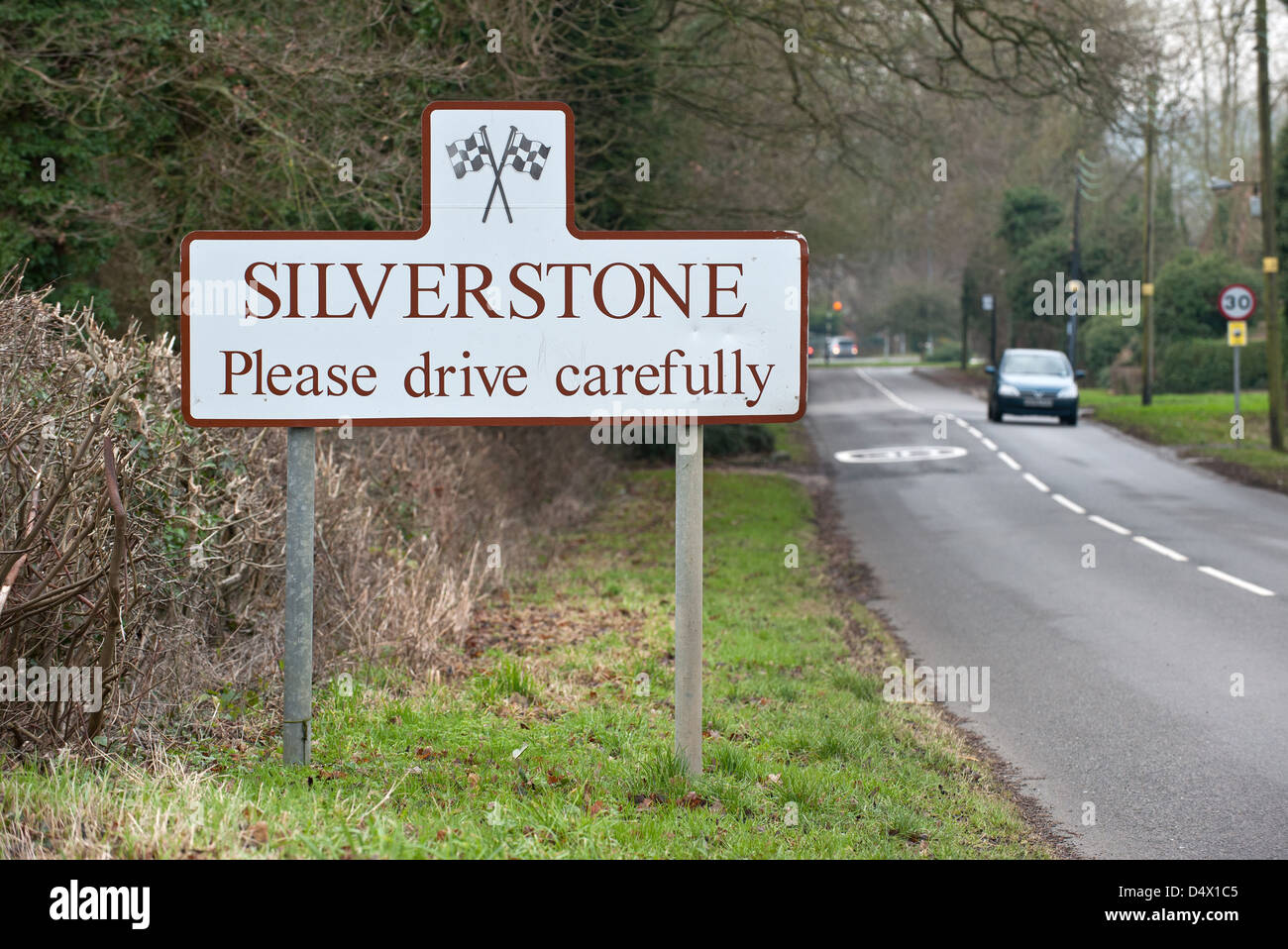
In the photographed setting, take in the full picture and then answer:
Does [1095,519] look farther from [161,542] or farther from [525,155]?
[161,542]

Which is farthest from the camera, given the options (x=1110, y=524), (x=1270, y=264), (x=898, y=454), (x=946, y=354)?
(x=946, y=354)

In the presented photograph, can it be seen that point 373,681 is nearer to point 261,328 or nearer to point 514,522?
point 261,328

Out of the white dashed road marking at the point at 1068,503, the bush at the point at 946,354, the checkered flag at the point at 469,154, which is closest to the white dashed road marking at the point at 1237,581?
the white dashed road marking at the point at 1068,503

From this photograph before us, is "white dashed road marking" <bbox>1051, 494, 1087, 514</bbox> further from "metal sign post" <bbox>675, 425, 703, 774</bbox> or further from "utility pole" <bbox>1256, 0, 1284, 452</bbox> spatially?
"metal sign post" <bbox>675, 425, 703, 774</bbox>

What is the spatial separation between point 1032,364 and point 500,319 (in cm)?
2989

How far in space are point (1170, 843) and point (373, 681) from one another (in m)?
4.19

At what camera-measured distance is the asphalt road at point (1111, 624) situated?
641 centimetres

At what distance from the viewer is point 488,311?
5938 millimetres

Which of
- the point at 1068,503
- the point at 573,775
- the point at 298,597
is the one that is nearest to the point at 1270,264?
the point at 1068,503

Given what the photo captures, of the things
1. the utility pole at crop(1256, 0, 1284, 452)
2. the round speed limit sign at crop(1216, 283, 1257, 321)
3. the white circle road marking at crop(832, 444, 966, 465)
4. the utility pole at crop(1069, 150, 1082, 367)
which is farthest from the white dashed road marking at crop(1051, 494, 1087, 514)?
the utility pole at crop(1069, 150, 1082, 367)

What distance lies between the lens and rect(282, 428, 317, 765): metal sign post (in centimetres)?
597

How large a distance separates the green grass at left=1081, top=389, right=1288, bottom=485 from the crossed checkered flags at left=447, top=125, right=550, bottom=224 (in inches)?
712
